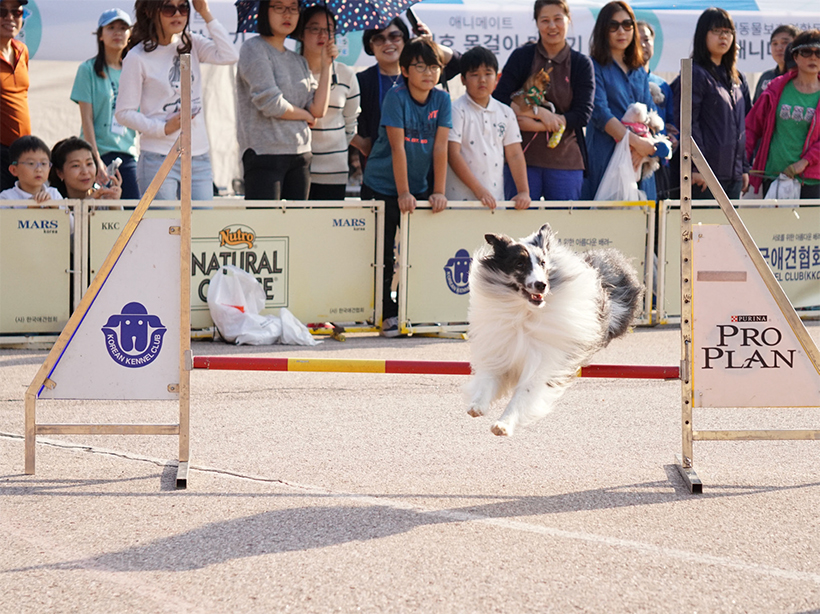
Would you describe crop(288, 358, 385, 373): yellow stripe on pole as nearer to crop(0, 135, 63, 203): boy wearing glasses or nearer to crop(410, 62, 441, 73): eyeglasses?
crop(410, 62, 441, 73): eyeglasses

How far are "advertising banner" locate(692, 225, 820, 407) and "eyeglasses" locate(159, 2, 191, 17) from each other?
4.66 metres

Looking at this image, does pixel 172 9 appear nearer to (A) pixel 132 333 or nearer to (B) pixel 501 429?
(A) pixel 132 333

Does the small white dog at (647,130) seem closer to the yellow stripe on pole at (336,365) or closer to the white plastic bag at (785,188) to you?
the white plastic bag at (785,188)

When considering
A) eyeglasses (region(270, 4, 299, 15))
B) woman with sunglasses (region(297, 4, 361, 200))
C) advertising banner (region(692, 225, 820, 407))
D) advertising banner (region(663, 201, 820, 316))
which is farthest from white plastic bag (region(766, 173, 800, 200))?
advertising banner (region(692, 225, 820, 407))

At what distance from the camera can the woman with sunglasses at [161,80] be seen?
7453 millimetres

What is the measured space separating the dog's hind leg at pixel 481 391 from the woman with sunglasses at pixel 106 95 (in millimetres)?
4922

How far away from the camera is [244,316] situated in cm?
786

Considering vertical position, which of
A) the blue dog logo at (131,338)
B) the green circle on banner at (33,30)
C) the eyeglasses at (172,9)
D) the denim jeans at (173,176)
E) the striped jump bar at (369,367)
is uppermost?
the green circle on banner at (33,30)

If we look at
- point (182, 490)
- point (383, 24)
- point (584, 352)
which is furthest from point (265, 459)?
point (383, 24)

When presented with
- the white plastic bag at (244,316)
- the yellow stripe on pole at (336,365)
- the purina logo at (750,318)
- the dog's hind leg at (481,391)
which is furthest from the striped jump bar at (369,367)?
the white plastic bag at (244,316)

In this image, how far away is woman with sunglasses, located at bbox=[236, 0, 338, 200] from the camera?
25.6 ft

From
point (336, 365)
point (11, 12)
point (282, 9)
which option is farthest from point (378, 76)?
point (336, 365)

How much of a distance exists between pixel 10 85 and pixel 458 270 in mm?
4198

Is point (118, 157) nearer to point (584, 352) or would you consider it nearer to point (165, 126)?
point (165, 126)
